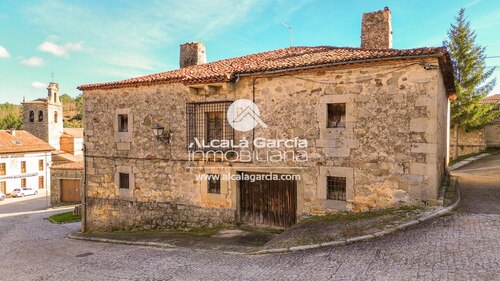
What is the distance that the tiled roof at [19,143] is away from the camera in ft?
99.2

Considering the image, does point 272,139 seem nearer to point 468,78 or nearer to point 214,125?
point 214,125

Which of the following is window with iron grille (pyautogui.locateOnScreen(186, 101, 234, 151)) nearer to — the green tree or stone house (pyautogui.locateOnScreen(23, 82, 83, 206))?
the green tree

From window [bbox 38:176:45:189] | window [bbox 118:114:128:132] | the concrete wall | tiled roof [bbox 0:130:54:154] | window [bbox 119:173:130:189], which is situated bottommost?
window [bbox 38:176:45:189]

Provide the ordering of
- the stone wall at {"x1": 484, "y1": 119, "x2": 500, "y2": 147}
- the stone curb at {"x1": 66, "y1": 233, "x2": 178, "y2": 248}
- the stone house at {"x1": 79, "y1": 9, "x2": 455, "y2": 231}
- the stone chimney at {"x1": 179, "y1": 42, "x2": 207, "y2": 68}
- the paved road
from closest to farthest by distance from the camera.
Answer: the paved road
the stone house at {"x1": 79, "y1": 9, "x2": 455, "y2": 231}
the stone curb at {"x1": 66, "y1": 233, "x2": 178, "y2": 248}
the stone chimney at {"x1": 179, "y1": 42, "x2": 207, "y2": 68}
the stone wall at {"x1": 484, "y1": 119, "x2": 500, "y2": 147}

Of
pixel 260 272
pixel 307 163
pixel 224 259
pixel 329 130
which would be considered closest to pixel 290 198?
pixel 307 163

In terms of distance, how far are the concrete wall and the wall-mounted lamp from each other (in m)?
25.0

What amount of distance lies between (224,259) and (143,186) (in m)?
4.91

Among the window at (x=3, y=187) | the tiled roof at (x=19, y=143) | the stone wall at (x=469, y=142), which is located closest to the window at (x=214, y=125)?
the stone wall at (x=469, y=142)

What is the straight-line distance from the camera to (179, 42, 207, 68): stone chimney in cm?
1355

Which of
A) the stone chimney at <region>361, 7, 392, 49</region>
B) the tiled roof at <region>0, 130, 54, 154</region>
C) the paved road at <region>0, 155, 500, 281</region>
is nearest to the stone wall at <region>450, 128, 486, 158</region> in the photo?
the stone chimney at <region>361, 7, 392, 49</region>

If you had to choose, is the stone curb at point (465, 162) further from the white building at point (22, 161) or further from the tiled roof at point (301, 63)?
the white building at point (22, 161)

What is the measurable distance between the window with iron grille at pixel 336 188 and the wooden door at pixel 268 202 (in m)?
0.90

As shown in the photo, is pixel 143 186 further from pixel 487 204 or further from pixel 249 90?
pixel 487 204

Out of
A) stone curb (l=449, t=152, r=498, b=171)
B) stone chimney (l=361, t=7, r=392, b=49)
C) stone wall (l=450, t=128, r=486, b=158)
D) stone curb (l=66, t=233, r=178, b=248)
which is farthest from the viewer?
stone wall (l=450, t=128, r=486, b=158)
